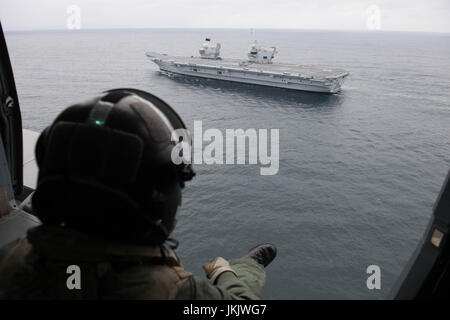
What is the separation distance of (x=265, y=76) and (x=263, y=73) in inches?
22.9

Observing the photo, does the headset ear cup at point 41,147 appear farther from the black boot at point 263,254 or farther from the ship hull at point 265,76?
the ship hull at point 265,76

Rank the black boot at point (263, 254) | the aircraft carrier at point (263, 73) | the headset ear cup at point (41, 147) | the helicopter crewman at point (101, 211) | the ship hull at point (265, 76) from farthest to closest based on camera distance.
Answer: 1. the aircraft carrier at point (263, 73)
2. the ship hull at point (265, 76)
3. the black boot at point (263, 254)
4. the headset ear cup at point (41, 147)
5. the helicopter crewman at point (101, 211)

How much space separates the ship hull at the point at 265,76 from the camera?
1698 inches

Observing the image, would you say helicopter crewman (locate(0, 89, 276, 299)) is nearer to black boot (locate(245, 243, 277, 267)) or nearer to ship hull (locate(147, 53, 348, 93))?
black boot (locate(245, 243, 277, 267))

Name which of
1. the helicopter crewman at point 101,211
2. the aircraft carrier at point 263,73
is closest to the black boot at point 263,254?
the helicopter crewman at point 101,211

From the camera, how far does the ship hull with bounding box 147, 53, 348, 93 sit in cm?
4312

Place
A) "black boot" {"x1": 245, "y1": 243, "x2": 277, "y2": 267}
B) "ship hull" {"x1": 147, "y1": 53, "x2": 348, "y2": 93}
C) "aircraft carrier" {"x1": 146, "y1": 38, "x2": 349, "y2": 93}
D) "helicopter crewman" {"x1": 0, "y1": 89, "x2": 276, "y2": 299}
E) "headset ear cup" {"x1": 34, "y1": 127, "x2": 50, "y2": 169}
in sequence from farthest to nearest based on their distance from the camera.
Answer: "aircraft carrier" {"x1": 146, "y1": 38, "x2": 349, "y2": 93} → "ship hull" {"x1": 147, "y1": 53, "x2": 348, "y2": 93} → "black boot" {"x1": 245, "y1": 243, "x2": 277, "y2": 267} → "headset ear cup" {"x1": 34, "y1": 127, "x2": 50, "y2": 169} → "helicopter crewman" {"x1": 0, "y1": 89, "x2": 276, "y2": 299}

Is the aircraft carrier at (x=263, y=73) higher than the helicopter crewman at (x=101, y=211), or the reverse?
the aircraft carrier at (x=263, y=73)

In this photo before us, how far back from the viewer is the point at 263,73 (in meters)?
46.6

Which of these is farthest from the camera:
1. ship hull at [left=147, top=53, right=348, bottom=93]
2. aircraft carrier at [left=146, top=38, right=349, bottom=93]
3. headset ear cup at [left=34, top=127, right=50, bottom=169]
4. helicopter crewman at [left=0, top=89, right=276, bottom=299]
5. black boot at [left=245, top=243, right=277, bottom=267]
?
aircraft carrier at [left=146, top=38, right=349, bottom=93]

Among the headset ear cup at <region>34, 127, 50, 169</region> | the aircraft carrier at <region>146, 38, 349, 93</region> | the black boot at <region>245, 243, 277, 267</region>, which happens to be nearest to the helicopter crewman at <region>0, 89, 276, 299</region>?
the headset ear cup at <region>34, 127, 50, 169</region>

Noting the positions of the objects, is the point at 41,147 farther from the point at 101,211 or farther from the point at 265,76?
the point at 265,76

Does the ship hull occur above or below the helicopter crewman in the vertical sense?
above
